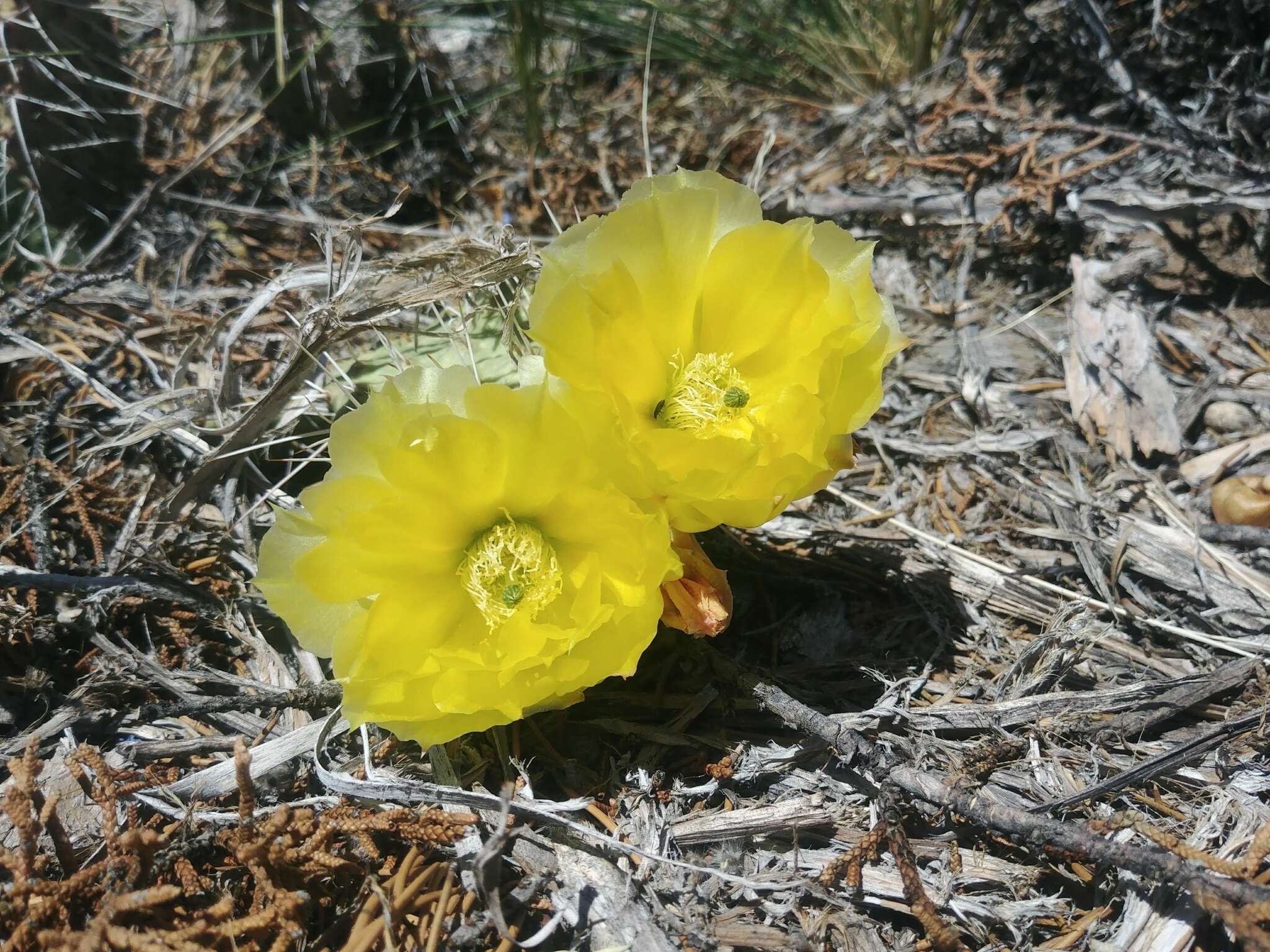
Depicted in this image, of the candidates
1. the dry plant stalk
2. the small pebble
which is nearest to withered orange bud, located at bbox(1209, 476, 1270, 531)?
the small pebble

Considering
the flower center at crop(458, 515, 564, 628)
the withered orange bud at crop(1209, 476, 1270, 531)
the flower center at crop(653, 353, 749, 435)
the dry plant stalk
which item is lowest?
the dry plant stalk

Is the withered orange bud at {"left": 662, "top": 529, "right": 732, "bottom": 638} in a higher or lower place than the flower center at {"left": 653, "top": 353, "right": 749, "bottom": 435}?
lower

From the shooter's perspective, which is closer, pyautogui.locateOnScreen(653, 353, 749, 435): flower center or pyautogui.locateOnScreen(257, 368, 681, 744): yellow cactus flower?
pyautogui.locateOnScreen(257, 368, 681, 744): yellow cactus flower

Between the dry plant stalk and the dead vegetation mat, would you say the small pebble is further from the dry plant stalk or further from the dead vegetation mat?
the dry plant stalk

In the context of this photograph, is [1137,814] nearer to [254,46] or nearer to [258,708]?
[258,708]

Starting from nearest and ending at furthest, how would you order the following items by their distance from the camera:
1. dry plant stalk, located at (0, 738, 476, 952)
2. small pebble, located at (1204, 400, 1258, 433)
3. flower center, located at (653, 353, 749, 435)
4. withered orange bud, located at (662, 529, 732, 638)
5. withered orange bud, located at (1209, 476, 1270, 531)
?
dry plant stalk, located at (0, 738, 476, 952)
withered orange bud, located at (662, 529, 732, 638)
flower center, located at (653, 353, 749, 435)
withered orange bud, located at (1209, 476, 1270, 531)
small pebble, located at (1204, 400, 1258, 433)

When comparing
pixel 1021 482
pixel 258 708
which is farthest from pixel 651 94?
pixel 258 708
